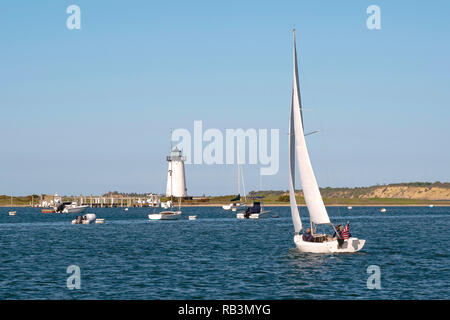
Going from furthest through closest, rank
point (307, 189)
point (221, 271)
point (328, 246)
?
point (307, 189) → point (328, 246) → point (221, 271)

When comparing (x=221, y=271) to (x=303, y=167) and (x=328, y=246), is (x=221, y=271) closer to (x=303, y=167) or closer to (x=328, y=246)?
(x=328, y=246)

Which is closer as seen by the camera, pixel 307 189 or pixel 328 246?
pixel 328 246

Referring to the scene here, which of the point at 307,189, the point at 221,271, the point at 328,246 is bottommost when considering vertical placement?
the point at 221,271

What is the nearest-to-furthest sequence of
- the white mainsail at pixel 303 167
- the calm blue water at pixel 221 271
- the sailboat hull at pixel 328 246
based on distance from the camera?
the calm blue water at pixel 221 271 → the sailboat hull at pixel 328 246 → the white mainsail at pixel 303 167

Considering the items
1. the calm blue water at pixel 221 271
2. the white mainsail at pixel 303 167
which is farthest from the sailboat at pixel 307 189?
the calm blue water at pixel 221 271

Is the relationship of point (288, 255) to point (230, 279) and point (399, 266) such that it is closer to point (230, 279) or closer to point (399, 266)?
point (399, 266)

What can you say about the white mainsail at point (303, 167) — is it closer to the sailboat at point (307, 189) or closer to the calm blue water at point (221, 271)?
the sailboat at point (307, 189)

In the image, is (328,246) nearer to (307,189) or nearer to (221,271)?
(307,189)

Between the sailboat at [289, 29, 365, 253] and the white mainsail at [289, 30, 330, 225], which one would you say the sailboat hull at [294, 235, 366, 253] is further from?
the white mainsail at [289, 30, 330, 225]

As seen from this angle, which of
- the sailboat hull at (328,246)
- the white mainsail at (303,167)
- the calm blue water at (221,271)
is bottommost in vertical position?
the calm blue water at (221,271)

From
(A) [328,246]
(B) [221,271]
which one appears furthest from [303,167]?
(B) [221,271]

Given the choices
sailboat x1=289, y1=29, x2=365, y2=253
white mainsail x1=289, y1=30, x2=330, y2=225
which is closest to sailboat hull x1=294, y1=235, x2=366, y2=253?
sailboat x1=289, y1=29, x2=365, y2=253

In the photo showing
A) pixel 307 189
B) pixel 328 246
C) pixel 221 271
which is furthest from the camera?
pixel 307 189

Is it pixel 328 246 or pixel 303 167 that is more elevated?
pixel 303 167
